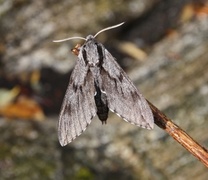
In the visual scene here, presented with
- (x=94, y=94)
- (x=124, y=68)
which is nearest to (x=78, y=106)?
(x=94, y=94)

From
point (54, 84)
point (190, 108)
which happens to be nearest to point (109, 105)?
point (190, 108)

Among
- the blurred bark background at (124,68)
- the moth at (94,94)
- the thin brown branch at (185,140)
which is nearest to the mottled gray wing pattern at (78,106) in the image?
the moth at (94,94)

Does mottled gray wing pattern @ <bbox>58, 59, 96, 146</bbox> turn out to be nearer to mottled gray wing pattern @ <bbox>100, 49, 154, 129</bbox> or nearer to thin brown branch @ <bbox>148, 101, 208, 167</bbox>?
mottled gray wing pattern @ <bbox>100, 49, 154, 129</bbox>

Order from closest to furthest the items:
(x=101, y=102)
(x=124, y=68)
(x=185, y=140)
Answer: (x=185, y=140)
(x=101, y=102)
(x=124, y=68)

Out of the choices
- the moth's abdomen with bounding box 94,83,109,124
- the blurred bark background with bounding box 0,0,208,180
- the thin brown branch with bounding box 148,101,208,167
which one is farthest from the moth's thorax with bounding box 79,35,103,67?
the blurred bark background with bounding box 0,0,208,180

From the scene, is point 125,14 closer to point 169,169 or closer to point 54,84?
point 54,84

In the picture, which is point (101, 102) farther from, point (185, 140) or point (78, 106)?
point (185, 140)
